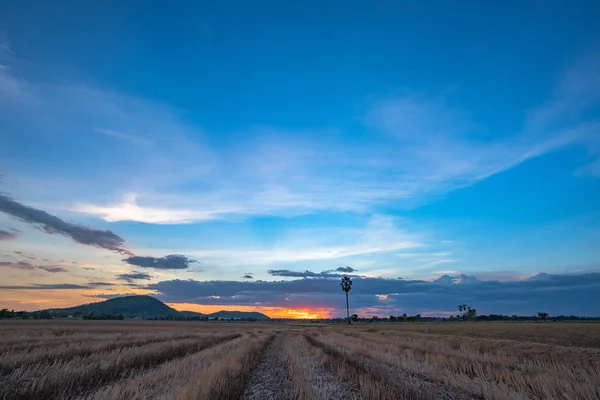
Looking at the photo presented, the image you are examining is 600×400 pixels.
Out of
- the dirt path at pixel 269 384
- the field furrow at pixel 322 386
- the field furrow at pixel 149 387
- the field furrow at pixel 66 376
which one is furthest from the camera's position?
the dirt path at pixel 269 384

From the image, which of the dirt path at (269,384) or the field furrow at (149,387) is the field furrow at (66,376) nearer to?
the field furrow at (149,387)

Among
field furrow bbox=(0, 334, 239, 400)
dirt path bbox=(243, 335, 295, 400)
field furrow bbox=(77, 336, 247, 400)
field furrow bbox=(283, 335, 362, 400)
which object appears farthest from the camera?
dirt path bbox=(243, 335, 295, 400)

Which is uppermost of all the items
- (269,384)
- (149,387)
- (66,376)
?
(66,376)

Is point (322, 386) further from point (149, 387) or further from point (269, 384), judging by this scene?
point (149, 387)

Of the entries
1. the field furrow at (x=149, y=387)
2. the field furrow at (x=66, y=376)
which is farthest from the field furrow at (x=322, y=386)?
the field furrow at (x=66, y=376)

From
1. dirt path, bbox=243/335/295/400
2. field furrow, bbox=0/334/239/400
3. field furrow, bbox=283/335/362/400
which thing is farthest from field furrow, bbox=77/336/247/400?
field furrow, bbox=283/335/362/400

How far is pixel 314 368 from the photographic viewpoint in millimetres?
14664

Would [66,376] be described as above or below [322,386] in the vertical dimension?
above

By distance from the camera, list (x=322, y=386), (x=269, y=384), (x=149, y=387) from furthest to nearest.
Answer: (x=269, y=384), (x=322, y=386), (x=149, y=387)

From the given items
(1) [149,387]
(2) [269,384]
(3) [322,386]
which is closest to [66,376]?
(1) [149,387]

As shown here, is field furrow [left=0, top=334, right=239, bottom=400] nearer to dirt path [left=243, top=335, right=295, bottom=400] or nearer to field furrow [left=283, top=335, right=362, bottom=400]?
dirt path [left=243, top=335, right=295, bottom=400]

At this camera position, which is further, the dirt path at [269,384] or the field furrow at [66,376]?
the dirt path at [269,384]

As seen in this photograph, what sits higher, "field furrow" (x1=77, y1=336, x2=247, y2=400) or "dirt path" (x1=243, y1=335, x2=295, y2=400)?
"field furrow" (x1=77, y1=336, x2=247, y2=400)

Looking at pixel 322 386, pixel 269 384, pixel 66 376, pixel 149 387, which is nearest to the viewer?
pixel 149 387
